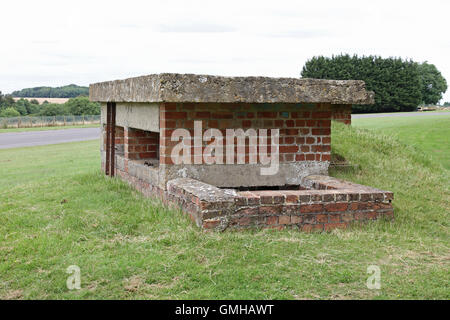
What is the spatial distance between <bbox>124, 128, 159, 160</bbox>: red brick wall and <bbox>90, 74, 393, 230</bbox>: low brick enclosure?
0.19m

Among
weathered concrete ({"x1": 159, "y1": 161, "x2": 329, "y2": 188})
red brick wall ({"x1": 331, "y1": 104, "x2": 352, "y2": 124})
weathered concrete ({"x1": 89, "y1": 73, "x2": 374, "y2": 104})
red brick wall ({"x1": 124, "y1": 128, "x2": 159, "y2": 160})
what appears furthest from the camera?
red brick wall ({"x1": 331, "y1": 104, "x2": 352, "y2": 124})

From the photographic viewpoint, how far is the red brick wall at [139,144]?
25.8ft

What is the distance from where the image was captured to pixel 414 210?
6.60 meters

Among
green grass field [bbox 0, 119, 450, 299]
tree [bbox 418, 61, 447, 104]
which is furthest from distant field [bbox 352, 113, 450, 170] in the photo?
tree [bbox 418, 61, 447, 104]

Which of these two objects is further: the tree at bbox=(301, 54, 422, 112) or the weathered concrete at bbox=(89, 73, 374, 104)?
the tree at bbox=(301, 54, 422, 112)

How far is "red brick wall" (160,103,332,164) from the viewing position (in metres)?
6.23

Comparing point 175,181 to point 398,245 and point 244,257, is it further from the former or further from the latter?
point 398,245

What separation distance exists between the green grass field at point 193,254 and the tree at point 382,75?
48.8 metres

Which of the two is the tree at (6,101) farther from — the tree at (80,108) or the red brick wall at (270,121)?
the red brick wall at (270,121)

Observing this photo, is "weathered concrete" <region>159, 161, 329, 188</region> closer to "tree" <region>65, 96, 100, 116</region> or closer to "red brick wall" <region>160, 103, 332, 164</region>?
"red brick wall" <region>160, 103, 332, 164</region>

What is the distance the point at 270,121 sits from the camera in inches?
265

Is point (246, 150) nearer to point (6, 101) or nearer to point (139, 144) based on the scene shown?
point (139, 144)
